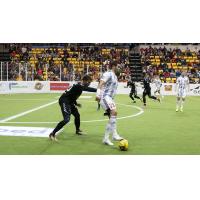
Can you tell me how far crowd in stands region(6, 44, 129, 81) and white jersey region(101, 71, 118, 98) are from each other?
81.5 ft

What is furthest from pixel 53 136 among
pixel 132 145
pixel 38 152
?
pixel 132 145

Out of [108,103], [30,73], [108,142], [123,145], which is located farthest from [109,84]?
[30,73]

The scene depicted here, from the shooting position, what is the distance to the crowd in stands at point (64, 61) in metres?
35.6

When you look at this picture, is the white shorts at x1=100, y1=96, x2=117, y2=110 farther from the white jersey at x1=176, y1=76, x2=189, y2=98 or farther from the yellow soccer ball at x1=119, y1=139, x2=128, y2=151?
the white jersey at x1=176, y1=76, x2=189, y2=98

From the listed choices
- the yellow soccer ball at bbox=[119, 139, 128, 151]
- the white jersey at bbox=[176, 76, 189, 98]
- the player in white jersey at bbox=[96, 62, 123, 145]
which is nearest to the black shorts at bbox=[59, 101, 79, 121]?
the player in white jersey at bbox=[96, 62, 123, 145]

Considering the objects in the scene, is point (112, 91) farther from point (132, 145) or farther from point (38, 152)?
point (38, 152)

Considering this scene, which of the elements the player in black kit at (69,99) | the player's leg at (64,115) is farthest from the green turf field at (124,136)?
the player in black kit at (69,99)

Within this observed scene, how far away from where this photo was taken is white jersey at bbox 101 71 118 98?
10078mm

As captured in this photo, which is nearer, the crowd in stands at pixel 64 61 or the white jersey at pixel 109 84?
the white jersey at pixel 109 84

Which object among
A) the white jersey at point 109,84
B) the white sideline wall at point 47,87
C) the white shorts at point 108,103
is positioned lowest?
the white sideline wall at point 47,87

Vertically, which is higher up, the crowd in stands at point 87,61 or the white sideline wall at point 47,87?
the crowd in stands at point 87,61

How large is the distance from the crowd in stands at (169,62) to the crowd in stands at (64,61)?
2.46 m

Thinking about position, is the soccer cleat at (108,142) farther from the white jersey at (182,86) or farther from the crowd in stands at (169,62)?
the crowd in stands at (169,62)

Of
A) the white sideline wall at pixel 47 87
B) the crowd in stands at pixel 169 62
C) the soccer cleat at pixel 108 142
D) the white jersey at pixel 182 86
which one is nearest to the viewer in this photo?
the soccer cleat at pixel 108 142
